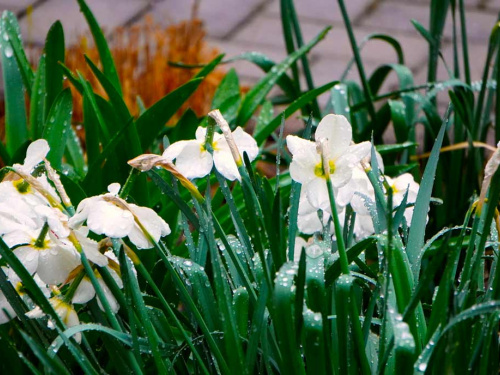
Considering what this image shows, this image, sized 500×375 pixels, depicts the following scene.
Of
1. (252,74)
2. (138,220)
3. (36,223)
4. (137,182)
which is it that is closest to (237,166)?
(138,220)

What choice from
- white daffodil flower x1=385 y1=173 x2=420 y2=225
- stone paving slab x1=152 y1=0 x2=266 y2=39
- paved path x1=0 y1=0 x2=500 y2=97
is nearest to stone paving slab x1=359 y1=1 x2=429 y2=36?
paved path x1=0 y1=0 x2=500 y2=97

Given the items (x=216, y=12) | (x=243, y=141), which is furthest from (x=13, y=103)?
(x=216, y=12)

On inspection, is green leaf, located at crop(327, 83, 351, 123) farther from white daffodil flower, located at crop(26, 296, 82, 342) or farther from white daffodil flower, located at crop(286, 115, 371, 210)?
white daffodil flower, located at crop(26, 296, 82, 342)

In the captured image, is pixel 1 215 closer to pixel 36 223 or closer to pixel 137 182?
pixel 36 223

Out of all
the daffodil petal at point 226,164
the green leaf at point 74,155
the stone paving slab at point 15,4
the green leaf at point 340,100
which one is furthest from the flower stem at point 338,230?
the stone paving slab at point 15,4

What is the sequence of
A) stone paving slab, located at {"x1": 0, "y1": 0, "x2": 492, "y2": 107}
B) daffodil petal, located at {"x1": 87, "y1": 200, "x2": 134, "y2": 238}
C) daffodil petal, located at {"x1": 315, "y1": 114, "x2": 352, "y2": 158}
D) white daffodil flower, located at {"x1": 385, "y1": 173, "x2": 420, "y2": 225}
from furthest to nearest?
stone paving slab, located at {"x1": 0, "y1": 0, "x2": 492, "y2": 107}
white daffodil flower, located at {"x1": 385, "y1": 173, "x2": 420, "y2": 225}
daffodil petal, located at {"x1": 315, "y1": 114, "x2": 352, "y2": 158}
daffodil petal, located at {"x1": 87, "y1": 200, "x2": 134, "y2": 238}

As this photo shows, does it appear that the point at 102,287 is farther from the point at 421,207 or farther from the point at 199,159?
the point at 421,207
